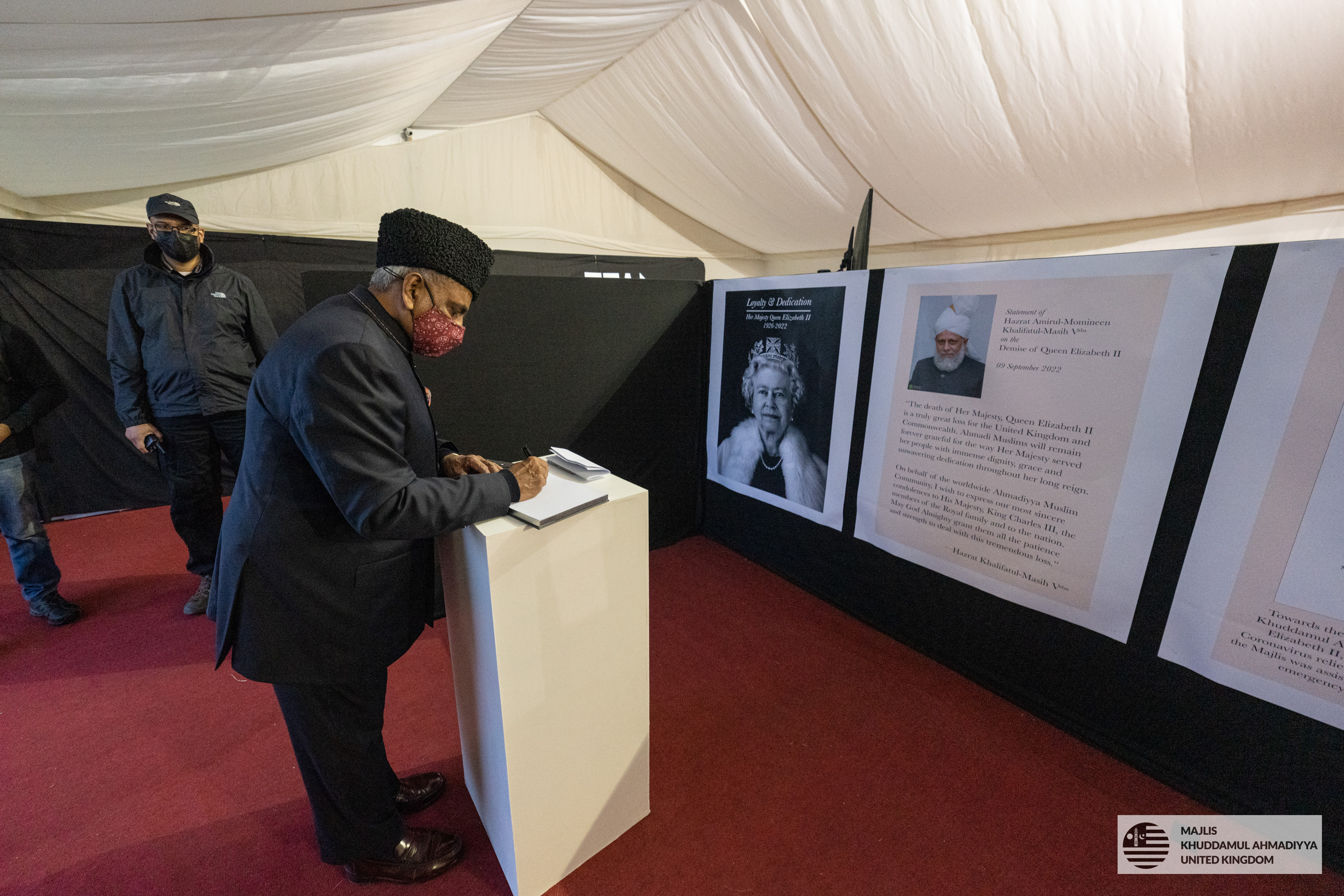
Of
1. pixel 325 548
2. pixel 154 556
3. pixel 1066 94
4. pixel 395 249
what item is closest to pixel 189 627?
pixel 154 556

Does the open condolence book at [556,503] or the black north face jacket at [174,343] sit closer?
the open condolence book at [556,503]

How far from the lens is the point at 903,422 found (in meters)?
2.07

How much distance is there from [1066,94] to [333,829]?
191 inches

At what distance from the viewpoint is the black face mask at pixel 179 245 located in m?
2.13

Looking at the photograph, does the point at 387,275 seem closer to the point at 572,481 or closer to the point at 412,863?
the point at 572,481

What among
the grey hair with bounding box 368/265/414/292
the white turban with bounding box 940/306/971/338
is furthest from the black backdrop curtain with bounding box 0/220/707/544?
the white turban with bounding box 940/306/971/338

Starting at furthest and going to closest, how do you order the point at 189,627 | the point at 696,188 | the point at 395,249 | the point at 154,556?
the point at 696,188, the point at 154,556, the point at 189,627, the point at 395,249

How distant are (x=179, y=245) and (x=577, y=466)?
208cm

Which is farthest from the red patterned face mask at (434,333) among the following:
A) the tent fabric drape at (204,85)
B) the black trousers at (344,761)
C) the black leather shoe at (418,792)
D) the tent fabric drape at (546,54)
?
the tent fabric drape at (546,54)

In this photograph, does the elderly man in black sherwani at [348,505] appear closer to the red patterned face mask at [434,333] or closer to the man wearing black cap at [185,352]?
the red patterned face mask at [434,333]

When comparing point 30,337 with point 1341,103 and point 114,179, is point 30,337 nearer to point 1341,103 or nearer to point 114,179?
point 114,179

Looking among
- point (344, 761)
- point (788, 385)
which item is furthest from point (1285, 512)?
→ point (344, 761)

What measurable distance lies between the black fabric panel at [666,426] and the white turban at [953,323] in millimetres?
1330

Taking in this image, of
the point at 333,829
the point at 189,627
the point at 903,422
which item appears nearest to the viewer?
the point at 333,829
